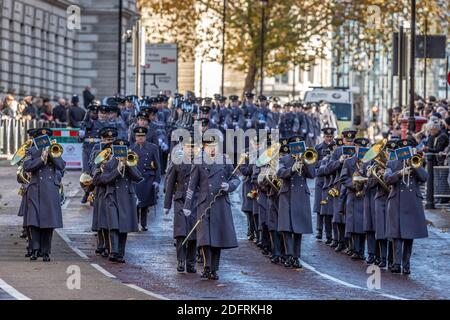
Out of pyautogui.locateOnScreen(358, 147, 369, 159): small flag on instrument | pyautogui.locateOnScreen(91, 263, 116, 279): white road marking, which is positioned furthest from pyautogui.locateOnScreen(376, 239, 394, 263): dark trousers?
pyautogui.locateOnScreen(91, 263, 116, 279): white road marking

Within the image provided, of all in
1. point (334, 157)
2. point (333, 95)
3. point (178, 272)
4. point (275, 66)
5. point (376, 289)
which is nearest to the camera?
point (376, 289)

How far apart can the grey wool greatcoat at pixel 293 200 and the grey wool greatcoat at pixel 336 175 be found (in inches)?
69.3

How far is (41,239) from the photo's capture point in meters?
24.2

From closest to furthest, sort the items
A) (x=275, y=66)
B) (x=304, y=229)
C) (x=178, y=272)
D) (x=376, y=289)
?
(x=376, y=289), (x=178, y=272), (x=304, y=229), (x=275, y=66)

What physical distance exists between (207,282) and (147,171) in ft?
22.6

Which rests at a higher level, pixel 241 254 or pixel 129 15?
pixel 129 15

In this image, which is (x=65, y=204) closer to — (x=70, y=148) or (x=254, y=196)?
(x=254, y=196)

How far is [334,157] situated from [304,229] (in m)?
2.88

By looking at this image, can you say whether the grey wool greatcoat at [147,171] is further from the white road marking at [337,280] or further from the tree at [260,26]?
the tree at [260,26]

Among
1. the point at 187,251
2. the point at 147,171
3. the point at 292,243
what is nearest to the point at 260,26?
the point at 147,171

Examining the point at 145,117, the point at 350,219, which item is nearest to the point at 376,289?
the point at 350,219

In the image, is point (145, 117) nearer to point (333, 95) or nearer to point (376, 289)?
point (376, 289)

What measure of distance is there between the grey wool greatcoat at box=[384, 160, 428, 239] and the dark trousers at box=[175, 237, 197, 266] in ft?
8.72

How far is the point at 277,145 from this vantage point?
2519 centimetres
